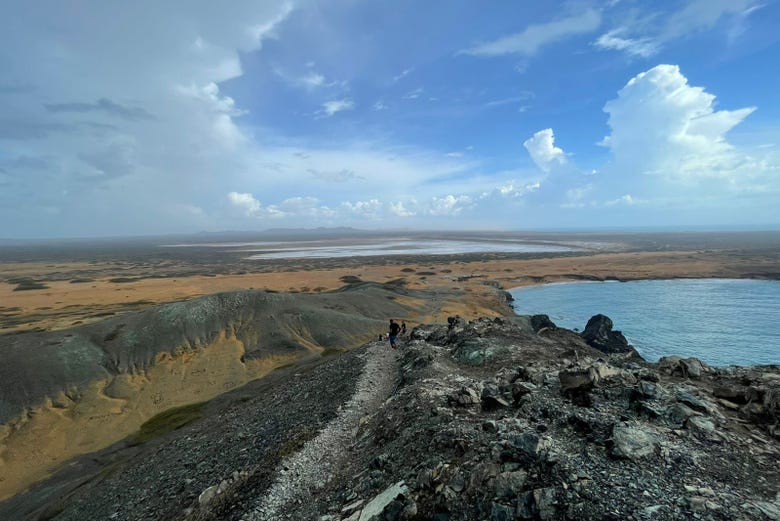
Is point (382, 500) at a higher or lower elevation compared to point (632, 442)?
lower

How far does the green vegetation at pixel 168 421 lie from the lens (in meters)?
38.5

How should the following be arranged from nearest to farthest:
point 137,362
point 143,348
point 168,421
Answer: point 168,421
point 137,362
point 143,348

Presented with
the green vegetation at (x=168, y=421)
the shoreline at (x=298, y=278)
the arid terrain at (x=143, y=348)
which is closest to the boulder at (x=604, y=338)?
the arid terrain at (x=143, y=348)

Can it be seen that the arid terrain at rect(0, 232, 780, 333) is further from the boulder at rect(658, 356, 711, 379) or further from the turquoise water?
the boulder at rect(658, 356, 711, 379)

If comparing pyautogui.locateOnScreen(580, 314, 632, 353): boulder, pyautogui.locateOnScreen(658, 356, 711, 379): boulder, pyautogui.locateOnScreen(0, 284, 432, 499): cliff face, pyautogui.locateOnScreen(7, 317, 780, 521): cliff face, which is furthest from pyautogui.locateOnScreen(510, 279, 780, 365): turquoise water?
pyautogui.locateOnScreen(0, 284, 432, 499): cliff face

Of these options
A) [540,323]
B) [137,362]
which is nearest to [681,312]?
[540,323]

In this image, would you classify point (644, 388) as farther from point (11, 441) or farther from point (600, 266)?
point (600, 266)

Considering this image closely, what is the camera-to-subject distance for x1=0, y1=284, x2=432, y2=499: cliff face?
1665 inches

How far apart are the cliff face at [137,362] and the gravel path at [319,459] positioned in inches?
1304

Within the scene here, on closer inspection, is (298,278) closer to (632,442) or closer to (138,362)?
(138,362)

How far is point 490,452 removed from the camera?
13703 mm

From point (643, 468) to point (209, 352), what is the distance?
203 ft

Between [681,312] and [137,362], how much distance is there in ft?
328

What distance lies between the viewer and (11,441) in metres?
41.1
